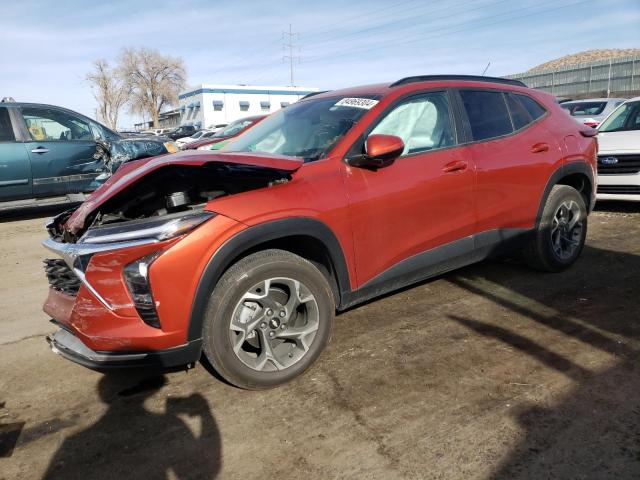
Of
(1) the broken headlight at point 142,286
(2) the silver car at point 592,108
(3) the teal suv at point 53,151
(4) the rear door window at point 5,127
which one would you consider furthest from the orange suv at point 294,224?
(2) the silver car at point 592,108

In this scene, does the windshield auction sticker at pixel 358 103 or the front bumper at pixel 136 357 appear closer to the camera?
the front bumper at pixel 136 357

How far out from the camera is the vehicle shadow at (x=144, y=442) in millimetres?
2312

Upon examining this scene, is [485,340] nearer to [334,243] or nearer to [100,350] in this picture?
[334,243]

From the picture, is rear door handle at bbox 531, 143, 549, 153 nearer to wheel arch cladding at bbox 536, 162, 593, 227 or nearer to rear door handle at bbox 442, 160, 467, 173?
wheel arch cladding at bbox 536, 162, 593, 227

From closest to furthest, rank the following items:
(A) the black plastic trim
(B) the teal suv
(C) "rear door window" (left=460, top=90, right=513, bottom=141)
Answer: (C) "rear door window" (left=460, top=90, right=513, bottom=141) < (A) the black plastic trim < (B) the teal suv

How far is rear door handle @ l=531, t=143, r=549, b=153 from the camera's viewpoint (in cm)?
427

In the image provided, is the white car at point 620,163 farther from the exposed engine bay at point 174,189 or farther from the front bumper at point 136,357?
the front bumper at point 136,357

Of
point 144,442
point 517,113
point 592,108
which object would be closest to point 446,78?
point 517,113

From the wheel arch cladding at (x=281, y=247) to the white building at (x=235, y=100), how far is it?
61.3 meters

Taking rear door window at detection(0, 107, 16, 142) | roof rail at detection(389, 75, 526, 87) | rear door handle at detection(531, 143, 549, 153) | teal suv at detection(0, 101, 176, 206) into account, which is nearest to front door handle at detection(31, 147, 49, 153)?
teal suv at detection(0, 101, 176, 206)

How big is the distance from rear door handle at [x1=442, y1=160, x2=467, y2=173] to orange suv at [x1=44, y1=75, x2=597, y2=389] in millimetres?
11

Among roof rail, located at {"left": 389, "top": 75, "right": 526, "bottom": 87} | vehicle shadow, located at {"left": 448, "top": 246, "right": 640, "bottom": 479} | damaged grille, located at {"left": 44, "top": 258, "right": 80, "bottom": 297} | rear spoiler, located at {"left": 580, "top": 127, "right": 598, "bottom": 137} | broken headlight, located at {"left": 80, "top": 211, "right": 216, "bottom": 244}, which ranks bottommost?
vehicle shadow, located at {"left": 448, "top": 246, "right": 640, "bottom": 479}

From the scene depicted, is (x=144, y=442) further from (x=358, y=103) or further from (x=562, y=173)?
(x=562, y=173)

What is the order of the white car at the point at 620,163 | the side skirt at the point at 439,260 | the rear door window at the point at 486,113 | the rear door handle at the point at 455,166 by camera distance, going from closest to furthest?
the side skirt at the point at 439,260
the rear door handle at the point at 455,166
the rear door window at the point at 486,113
the white car at the point at 620,163
